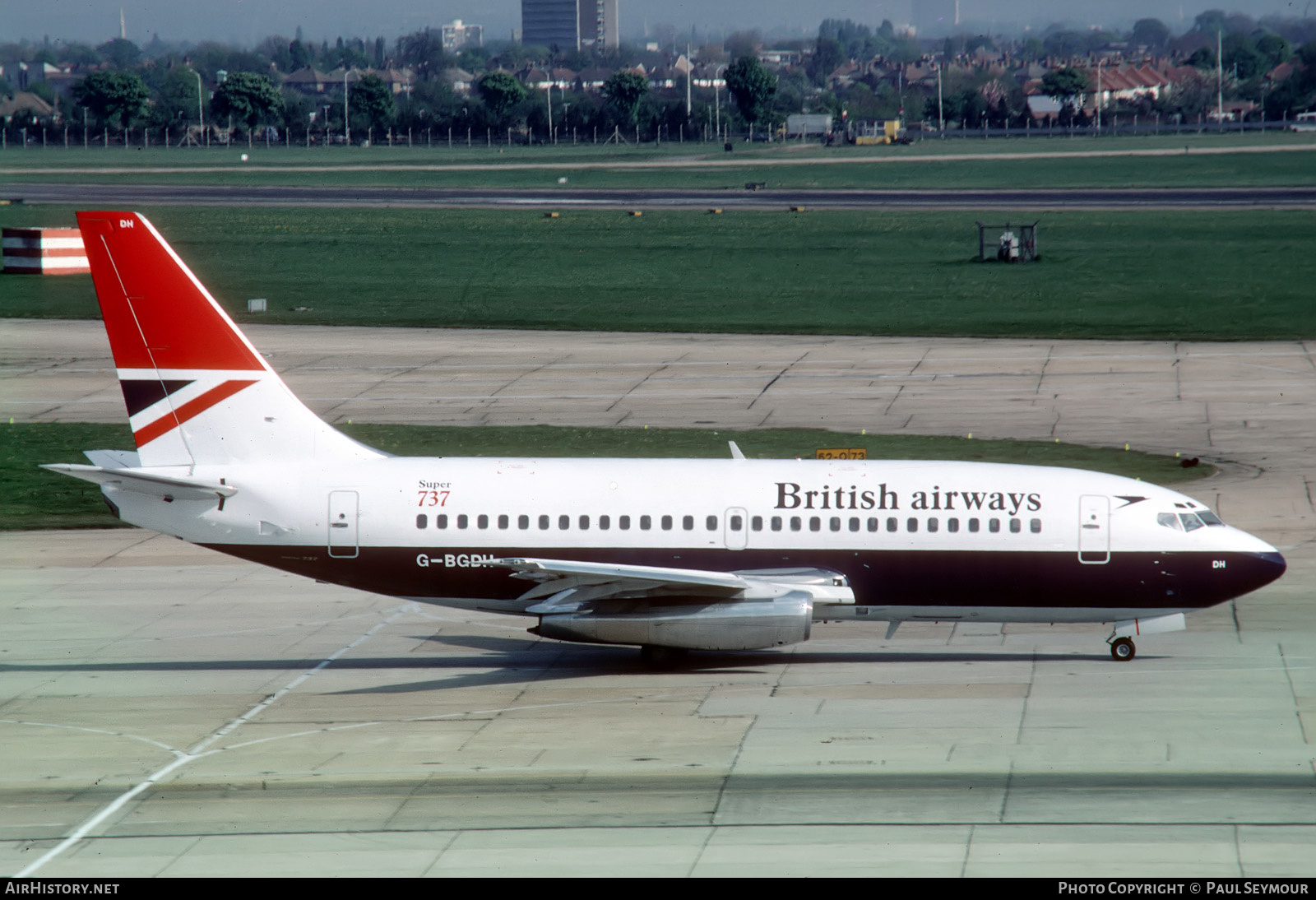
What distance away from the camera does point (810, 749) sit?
2533cm

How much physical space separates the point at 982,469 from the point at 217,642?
16.4 metres

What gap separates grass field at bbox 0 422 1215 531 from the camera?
45.6 metres

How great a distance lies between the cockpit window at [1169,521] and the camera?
30.2 metres

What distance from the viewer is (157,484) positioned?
30406 millimetres

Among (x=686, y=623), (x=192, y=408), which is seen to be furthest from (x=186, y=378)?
(x=686, y=623)

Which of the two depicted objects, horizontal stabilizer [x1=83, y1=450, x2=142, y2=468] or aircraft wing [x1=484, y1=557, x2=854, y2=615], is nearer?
aircraft wing [x1=484, y1=557, x2=854, y2=615]

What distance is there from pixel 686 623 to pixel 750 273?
72574mm

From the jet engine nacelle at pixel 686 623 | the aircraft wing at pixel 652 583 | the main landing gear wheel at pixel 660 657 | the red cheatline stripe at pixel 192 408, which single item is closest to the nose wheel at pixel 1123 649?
the aircraft wing at pixel 652 583

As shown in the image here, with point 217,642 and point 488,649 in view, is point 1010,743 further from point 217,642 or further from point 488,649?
point 217,642

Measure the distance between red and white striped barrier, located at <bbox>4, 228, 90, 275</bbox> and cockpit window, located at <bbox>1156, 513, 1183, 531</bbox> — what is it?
275 feet

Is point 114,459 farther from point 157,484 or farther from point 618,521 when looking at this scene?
point 618,521

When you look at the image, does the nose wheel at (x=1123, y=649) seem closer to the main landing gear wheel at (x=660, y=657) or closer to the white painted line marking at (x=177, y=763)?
the main landing gear wheel at (x=660, y=657)

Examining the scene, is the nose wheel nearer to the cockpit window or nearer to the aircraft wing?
the cockpit window

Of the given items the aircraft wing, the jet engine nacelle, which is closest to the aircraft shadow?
the jet engine nacelle
